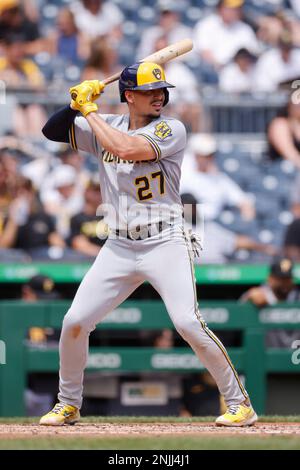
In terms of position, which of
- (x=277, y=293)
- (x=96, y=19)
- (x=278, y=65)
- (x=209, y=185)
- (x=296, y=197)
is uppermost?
(x=96, y=19)

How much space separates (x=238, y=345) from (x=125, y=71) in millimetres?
3603

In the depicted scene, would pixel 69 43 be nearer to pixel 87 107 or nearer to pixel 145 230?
pixel 87 107

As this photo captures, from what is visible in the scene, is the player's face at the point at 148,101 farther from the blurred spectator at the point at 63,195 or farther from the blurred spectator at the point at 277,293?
the blurred spectator at the point at 63,195

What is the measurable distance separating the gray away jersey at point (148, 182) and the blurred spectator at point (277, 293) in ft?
9.75

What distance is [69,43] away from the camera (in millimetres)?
11133

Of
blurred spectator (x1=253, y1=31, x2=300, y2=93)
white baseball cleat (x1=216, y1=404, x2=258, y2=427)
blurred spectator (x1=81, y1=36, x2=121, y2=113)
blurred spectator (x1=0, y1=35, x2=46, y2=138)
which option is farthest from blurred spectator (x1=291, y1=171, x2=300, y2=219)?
white baseball cleat (x1=216, y1=404, x2=258, y2=427)

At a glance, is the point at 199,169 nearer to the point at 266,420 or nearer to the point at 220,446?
the point at 266,420

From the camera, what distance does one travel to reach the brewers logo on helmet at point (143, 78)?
5.16 meters

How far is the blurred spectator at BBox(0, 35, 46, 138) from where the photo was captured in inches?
396

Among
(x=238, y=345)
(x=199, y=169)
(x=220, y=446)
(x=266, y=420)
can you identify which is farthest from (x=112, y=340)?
(x=220, y=446)

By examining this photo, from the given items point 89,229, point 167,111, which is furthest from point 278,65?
point 89,229

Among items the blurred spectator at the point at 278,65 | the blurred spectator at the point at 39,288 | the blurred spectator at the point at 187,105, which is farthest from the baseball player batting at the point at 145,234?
the blurred spectator at the point at 278,65

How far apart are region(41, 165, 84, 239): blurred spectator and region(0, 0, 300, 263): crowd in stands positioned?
0.01 m

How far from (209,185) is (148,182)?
451 centimetres
